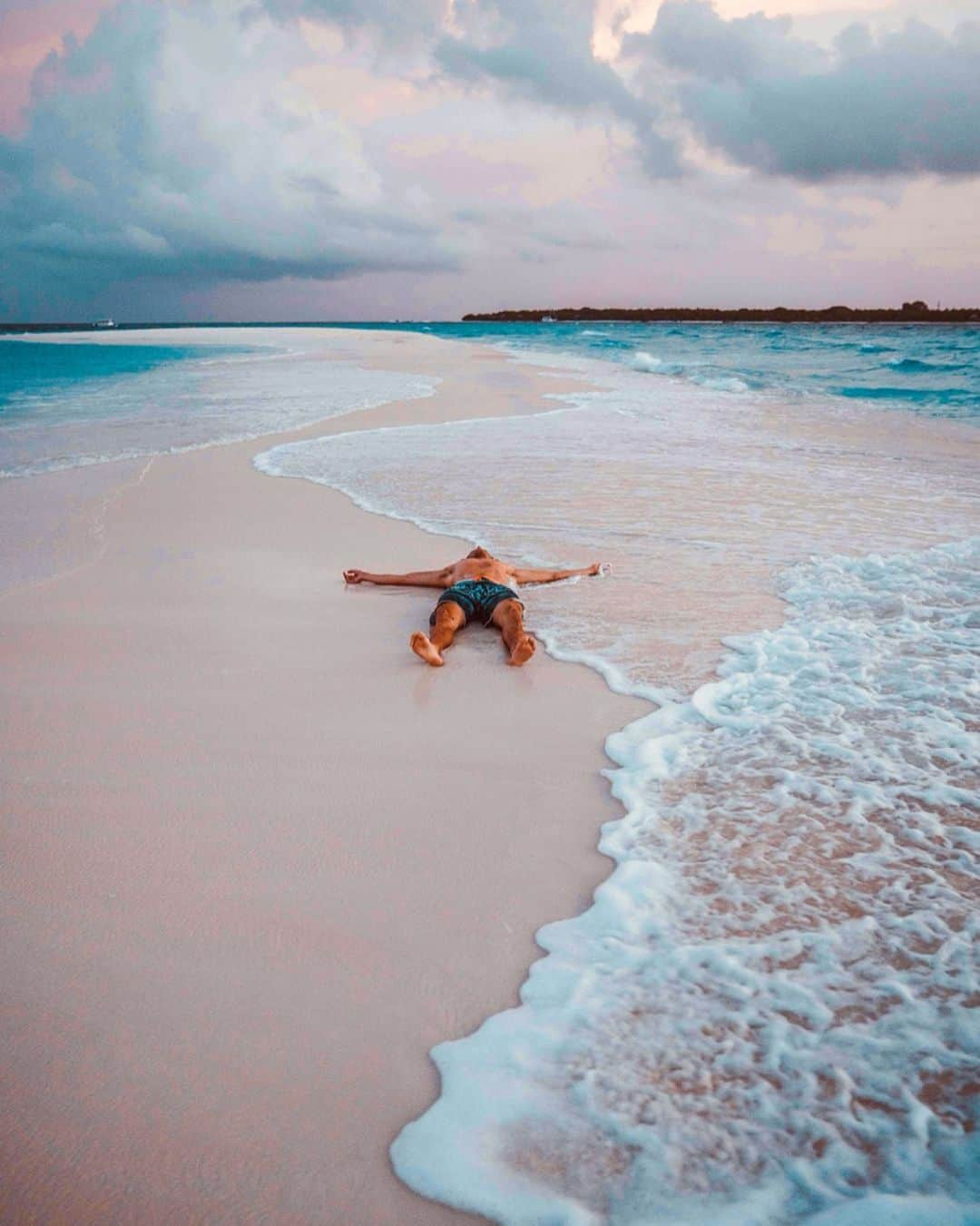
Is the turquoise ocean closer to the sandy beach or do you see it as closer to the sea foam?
the sea foam

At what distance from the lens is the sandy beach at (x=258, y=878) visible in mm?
1982

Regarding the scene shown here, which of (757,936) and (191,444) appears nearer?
(757,936)

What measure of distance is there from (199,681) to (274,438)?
9.99 metres

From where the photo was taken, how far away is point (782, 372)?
3192 cm

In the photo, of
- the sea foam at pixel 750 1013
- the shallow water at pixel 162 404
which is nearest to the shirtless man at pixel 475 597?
the sea foam at pixel 750 1013

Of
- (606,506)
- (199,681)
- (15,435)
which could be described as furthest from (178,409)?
(199,681)

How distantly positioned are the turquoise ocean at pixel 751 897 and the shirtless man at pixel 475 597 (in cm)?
26

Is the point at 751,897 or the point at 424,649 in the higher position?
the point at 424,649

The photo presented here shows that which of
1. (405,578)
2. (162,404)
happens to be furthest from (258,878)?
(162,404)

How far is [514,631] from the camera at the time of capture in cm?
507

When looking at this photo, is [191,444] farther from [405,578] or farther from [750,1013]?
[750,1013]

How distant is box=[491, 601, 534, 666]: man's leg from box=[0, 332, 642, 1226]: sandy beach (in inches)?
4.3

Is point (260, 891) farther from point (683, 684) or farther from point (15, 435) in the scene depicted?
point (15, 435)

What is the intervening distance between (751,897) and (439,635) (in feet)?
8.79
